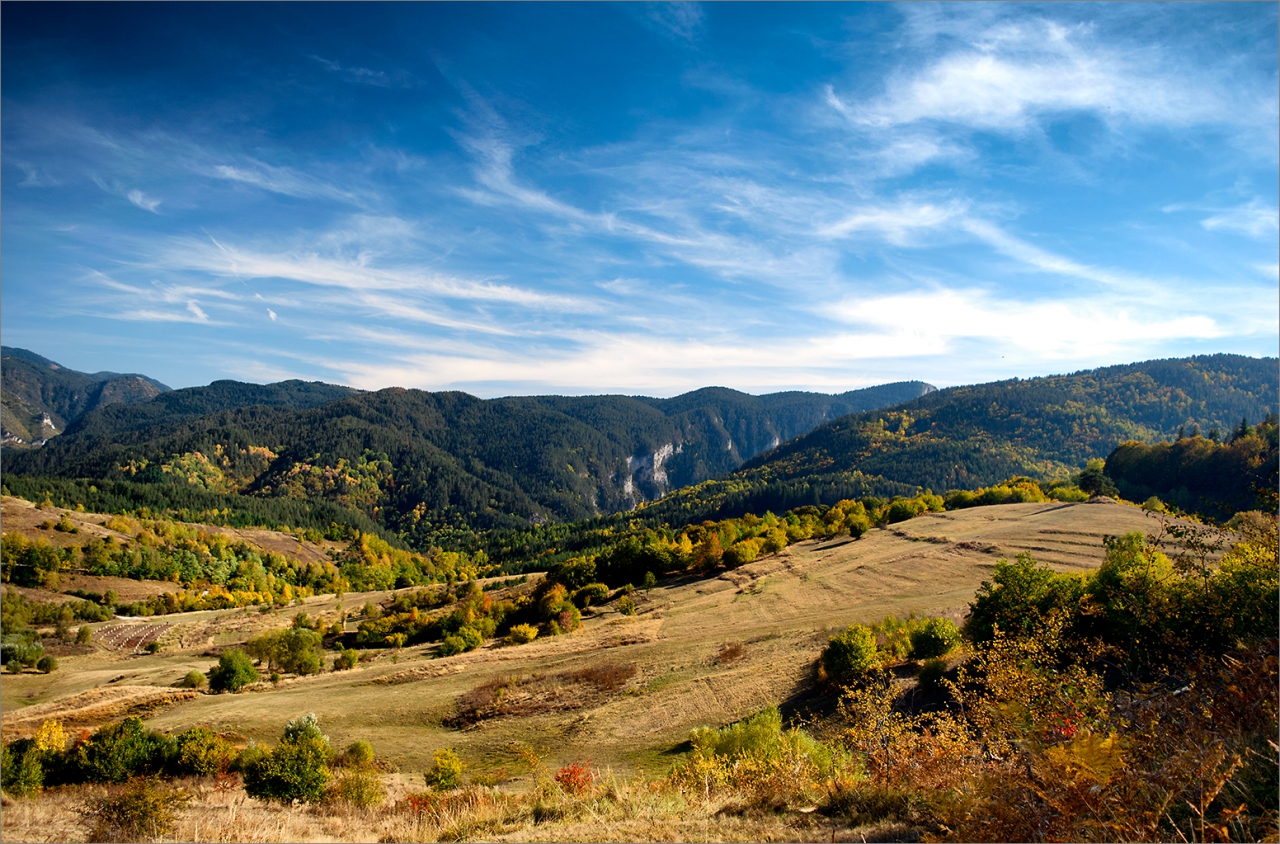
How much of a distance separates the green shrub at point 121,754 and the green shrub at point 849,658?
37.7 metres

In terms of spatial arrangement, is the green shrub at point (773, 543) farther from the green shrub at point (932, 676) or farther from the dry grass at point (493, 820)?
the dry grass at point (493, 820)

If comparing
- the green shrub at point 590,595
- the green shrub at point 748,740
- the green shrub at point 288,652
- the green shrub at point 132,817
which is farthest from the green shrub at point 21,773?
the green shrub at point 590,595

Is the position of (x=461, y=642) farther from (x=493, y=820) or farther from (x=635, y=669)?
(x=493, y=820)

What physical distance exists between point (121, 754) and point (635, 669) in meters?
30.9

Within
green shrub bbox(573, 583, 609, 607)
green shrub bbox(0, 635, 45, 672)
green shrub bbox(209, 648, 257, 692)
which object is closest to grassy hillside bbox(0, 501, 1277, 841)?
green shrub bbox(573, 583, 609, 607)

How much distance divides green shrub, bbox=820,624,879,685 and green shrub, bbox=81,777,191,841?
31789 millimetres

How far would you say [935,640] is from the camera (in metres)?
34.0

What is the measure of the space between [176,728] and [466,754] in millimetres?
22081

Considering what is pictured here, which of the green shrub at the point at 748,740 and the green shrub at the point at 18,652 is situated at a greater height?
the green shrub at the point at 748,740

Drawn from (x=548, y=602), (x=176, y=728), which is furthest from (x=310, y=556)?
(x=176, y=728)

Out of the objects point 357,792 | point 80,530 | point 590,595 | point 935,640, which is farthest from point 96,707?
point 80,530

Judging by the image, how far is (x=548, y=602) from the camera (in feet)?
232

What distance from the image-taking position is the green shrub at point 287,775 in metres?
23.7

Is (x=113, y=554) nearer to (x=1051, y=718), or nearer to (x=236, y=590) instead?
(x=236, y=590)
